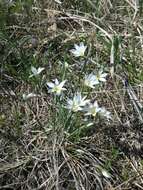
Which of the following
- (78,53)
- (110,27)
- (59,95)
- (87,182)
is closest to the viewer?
(87,182)

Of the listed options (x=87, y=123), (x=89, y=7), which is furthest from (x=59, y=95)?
(x=89, y=7)

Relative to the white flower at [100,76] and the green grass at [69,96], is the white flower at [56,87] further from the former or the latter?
the white flower at [100,76]

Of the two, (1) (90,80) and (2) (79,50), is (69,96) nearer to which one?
(1) (90,80)

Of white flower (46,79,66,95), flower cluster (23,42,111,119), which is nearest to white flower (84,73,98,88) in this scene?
flower cluster (23,42,111,119)

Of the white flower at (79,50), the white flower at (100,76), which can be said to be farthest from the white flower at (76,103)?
the white flower at (79,50)

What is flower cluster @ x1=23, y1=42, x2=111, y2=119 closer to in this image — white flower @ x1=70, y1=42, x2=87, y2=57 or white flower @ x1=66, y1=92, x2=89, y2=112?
white flower @ x1=66, y1=92, x2=89, y2=112

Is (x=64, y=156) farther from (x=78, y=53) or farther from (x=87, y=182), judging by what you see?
(x=78, y=53)
